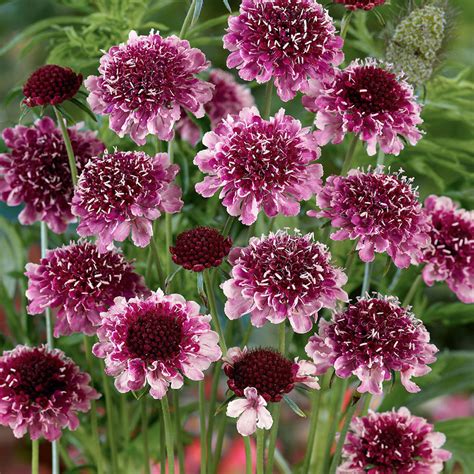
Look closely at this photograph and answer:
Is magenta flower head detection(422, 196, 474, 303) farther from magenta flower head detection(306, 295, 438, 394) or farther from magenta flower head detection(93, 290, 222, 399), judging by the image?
magenta flower head detection(93, 290, 222, 399)

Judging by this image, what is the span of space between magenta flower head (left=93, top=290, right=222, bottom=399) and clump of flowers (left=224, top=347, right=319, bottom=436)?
0.02 m

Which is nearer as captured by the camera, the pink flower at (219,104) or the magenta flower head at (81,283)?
the magenta flower head at (81,283)

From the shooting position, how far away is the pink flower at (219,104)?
2.16 feet

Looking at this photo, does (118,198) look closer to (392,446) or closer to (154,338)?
(154,338)

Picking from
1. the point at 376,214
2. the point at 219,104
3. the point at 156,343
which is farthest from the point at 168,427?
the point at 219,104

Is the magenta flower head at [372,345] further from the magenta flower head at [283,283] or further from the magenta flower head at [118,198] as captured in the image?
the magenta flower head at [118,198]

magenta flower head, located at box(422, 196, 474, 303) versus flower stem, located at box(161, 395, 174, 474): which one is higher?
magenta flower head, located at box(422, 196, 474, 303)

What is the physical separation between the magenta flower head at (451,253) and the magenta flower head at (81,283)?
0.65 feet

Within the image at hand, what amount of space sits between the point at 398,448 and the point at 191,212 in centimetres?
30

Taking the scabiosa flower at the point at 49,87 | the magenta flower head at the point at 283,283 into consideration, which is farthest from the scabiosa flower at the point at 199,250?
the scabiosa flower at the point at 49,87

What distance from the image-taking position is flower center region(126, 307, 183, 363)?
0.42 meters

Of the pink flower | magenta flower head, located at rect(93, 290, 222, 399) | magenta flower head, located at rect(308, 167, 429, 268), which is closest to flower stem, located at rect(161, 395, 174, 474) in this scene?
magenta flower head, located at rect(93, 290, 222, 399)

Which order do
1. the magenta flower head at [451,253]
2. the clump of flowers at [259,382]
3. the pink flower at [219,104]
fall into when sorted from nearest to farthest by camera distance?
the clump of flowers at [259,382] → the magenta flower head at [451,253] → the pink flower at [219,104]

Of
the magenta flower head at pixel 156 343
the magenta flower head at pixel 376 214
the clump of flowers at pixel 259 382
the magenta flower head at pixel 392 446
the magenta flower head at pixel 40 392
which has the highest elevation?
the magenta flower head at pixel 376 214
